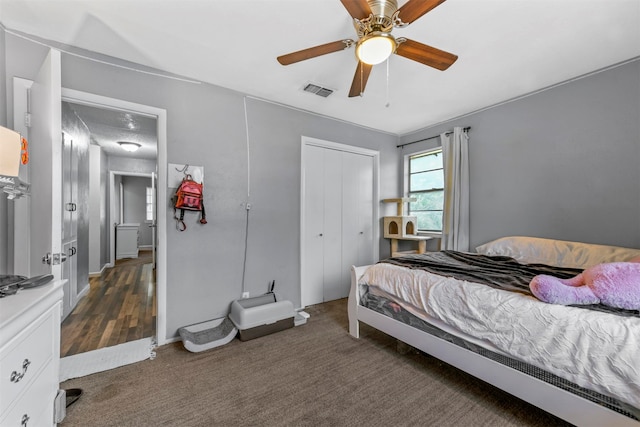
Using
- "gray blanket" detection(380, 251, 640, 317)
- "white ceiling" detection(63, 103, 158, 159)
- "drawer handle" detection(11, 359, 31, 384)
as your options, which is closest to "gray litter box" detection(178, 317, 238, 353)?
"drawer handle" detection(11, 359, 31, 384)

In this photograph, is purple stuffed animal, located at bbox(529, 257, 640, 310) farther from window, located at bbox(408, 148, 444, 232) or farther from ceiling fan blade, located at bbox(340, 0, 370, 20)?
window, located at bbox(408, 148, 444, 232)

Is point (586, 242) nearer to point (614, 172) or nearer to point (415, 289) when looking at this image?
point (614, 172)

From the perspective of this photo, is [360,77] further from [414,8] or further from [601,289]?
[601,289]

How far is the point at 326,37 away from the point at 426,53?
761 mm

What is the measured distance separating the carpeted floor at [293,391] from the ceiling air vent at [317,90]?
2.52m

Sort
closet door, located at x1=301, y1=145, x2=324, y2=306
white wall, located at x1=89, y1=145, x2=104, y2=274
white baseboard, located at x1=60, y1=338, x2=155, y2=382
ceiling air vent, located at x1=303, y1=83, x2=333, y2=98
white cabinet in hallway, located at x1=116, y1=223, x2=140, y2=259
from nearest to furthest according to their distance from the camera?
white baseboard, located at x1=60, y1=338, x2=155, y2=382
ceiling air vent, located at x1=303, y1=83, x2=333, y2=98
closet door, located at x1=301, y1=145, x2=324, y2=306
white wall, located at x1=89, y1=145, x2=104, y2=274
white cabinet in hallway, located at x1=116, y1=223, x2=140, y2=259

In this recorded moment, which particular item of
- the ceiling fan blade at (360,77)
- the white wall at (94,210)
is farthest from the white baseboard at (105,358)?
the white wall at (94,210)

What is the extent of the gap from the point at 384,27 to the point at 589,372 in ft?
6.47

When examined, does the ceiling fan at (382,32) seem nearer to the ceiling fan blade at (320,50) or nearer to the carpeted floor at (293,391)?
the ceiling fan blade at (320,50)

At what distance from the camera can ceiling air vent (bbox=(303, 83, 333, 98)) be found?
2.69 metres

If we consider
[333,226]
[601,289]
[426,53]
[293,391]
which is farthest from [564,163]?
[293,391]

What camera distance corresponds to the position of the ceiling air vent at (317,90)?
269 cm

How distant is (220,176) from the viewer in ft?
8.93

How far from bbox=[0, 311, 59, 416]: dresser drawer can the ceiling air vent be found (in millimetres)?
2588
